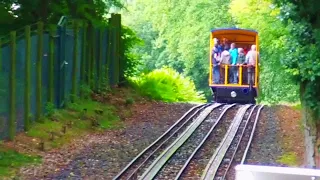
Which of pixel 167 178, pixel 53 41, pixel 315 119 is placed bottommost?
pixel 167 178

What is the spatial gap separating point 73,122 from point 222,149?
375 centimetres

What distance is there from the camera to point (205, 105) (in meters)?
22.4

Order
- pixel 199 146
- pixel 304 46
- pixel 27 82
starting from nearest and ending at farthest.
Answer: pixel 304 46
pixel 27 82
pixel 199 146

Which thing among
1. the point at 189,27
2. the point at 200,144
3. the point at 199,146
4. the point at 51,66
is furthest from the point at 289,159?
the point at 189,27

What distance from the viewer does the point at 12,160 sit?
11.9m

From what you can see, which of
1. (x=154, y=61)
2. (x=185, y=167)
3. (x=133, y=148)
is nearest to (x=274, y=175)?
(x=185, y=167)

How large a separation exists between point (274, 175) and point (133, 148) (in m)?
10.9

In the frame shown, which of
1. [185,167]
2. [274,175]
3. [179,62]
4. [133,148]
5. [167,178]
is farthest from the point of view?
[179,62]

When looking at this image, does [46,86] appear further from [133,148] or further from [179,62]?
[179,62]

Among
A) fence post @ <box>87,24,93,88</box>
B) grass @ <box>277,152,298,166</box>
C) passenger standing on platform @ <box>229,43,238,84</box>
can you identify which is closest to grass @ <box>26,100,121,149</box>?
fence post @ <box>87,24,93,88</box>

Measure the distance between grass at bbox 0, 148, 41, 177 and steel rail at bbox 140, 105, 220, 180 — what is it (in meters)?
1.97

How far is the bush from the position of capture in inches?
969

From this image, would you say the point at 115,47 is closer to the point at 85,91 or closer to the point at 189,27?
the point at 85,91

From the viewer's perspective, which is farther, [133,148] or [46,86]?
[46,86]
